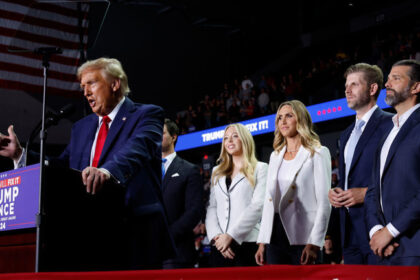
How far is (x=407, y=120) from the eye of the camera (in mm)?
2658

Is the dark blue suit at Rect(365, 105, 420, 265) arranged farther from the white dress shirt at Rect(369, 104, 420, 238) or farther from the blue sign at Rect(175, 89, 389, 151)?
the blue sign at Rect(175, 89, 389, 151)

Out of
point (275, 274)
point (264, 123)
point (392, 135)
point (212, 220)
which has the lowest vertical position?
point (275, 274)

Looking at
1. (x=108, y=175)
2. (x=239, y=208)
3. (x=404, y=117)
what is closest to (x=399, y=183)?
(x=404, y=117)

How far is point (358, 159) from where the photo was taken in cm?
304

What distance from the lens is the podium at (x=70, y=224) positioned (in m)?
2.26

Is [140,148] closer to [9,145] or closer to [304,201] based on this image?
[9,145]

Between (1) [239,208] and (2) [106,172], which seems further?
(1) [239,208]

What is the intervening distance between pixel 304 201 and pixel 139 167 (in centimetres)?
133

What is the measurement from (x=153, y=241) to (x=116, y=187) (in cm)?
35

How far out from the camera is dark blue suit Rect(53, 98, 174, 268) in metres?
2.45

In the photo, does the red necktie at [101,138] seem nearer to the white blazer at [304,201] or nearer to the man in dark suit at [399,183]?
the white blazer at [304,201]

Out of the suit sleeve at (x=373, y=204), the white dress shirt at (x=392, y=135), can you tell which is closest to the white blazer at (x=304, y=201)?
the suit sleeve at (x=373, y=204)

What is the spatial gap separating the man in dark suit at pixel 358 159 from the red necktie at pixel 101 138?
1.34 m

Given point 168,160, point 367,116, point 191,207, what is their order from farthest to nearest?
point 168,160 → point 191,207 → point 367,116
